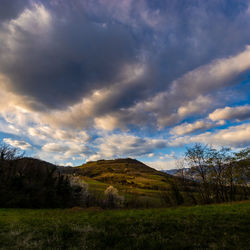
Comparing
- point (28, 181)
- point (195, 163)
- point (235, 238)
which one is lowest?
point (235, 238)

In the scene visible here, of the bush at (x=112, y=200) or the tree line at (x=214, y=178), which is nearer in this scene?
the tree line at (x=214, y=178)

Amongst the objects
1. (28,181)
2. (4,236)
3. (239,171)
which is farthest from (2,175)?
(239,171)

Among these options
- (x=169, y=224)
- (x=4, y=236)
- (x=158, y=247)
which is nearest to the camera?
(x=158, y=247)

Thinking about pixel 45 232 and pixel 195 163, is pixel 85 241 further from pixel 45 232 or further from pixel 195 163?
pixel 195 163

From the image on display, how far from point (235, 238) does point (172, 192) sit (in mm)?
33892

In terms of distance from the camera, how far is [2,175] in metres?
38.9

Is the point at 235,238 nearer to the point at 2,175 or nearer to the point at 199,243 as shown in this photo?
the point at 199,243

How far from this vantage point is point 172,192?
38.6 m

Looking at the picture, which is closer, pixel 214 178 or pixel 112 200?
pixel 214 178

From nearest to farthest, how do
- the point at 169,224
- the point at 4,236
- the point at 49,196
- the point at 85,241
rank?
the point at 85,241
the point at 4,236
the point at 169,224
the point at 49,196

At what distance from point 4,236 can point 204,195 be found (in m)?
41.2

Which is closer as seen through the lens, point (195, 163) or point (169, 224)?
point (169, 224)

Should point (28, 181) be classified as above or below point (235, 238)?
above

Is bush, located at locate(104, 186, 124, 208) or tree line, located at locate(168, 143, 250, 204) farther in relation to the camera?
bush, located at locate(104, 186, 124, 208)
